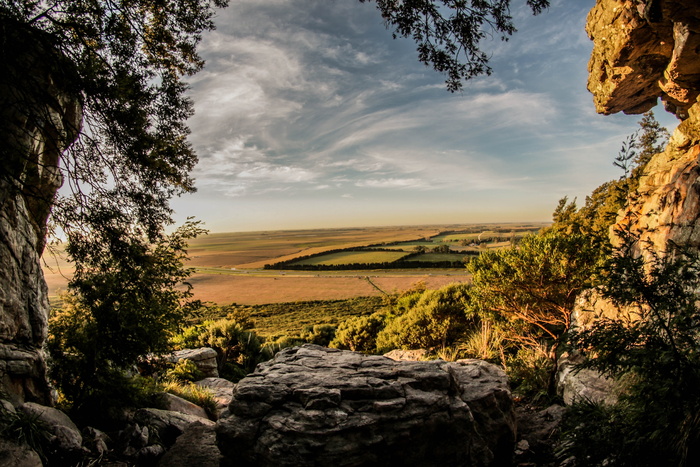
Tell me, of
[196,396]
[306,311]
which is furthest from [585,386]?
[306,311]

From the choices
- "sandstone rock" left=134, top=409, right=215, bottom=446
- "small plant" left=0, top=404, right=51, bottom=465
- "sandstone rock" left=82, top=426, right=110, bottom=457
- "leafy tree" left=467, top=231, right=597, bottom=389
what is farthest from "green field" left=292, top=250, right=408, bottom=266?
"small plant" left=0, top=404, right=51, bottom=465

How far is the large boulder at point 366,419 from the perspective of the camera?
4.62 m

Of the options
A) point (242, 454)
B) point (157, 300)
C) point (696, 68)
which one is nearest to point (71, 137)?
point (157, 300)

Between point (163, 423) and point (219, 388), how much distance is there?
6.18 metres

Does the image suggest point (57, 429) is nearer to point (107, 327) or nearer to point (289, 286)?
point (107, 327)

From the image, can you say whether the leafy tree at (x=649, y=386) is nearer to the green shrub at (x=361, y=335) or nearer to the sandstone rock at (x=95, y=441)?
the sandstone rock at (x=95, y=441)

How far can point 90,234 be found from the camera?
6562mm

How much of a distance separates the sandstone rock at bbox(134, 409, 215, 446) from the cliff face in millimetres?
9654

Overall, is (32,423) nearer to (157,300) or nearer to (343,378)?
(157,300)

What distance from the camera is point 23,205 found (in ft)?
20.5

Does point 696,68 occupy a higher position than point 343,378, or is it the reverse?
point 696,68

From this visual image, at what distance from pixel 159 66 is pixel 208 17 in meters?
1.53

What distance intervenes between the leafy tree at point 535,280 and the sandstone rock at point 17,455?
9.63m

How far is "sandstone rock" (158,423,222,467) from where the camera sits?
5.68 meters
